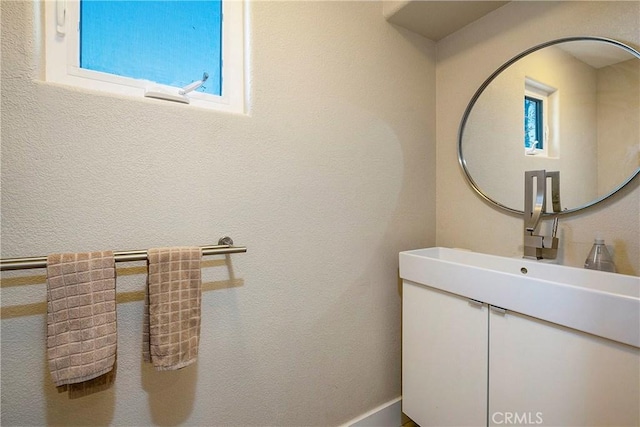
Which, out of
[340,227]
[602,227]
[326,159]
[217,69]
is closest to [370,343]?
[340,227]

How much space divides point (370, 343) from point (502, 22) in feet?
5.27

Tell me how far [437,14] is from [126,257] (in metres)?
1.61

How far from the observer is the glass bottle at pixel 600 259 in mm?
962

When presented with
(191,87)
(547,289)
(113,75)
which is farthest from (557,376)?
(113,75)

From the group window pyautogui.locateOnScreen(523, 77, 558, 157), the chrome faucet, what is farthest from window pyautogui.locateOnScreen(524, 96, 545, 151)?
the chrome faucet

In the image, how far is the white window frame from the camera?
79cm

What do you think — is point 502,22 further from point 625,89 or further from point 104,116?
point 104,116

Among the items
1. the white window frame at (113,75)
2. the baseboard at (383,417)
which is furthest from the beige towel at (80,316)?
the baseboard at (383,417)

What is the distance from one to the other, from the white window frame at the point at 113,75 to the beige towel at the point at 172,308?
504mm

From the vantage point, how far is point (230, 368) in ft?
3.27

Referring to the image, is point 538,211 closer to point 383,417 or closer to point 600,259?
point 600,259

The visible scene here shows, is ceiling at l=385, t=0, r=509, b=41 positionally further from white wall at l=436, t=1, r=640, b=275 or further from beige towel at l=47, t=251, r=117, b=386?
beige towel at l=47, t=251, r=117, b=386

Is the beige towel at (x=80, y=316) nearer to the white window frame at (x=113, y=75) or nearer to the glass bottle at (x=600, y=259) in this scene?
the white window frame at (x=113, y=75)

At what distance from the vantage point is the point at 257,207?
1.04 m
